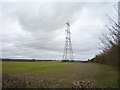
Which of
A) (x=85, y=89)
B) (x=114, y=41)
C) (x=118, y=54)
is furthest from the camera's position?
(x=114, y=41)

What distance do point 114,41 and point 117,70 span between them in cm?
132

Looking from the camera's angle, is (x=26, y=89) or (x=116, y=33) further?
(x=116, y=33)

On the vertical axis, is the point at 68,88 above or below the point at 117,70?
below

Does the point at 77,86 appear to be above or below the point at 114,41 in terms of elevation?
below

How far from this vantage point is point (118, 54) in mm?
6070

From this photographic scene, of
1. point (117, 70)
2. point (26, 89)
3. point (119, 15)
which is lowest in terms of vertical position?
point (26, 89)

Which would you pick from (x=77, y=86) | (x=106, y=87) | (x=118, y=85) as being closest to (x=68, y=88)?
(x=77, y=86)

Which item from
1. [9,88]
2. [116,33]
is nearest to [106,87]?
[116,33]

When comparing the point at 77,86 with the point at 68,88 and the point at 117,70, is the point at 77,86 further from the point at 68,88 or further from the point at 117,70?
the point at 117,70

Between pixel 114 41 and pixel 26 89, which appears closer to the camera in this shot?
pixel 26 89

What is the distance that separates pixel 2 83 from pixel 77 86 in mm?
3244

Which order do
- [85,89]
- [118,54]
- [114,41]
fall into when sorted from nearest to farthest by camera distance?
[85,89] < [118,54] < [114,41]

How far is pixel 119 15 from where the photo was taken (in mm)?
6297

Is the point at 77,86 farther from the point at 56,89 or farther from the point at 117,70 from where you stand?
the point at 117,70
